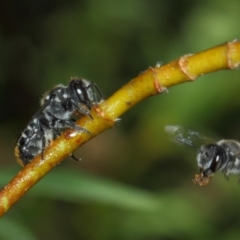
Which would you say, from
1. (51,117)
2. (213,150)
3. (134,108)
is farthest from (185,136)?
(134,108)

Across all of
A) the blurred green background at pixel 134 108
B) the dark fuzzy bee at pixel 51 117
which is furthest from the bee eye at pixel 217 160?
the blurred green background at pixel 134 108

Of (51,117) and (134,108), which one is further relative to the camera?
(134,108)

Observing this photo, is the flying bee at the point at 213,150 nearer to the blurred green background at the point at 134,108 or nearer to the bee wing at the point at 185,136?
the bee wing at the point at 185,136

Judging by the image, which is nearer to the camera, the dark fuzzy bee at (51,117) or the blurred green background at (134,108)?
the dark fuzzy bee at (51,117)

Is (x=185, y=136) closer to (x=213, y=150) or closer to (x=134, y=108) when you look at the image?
(x=213, y=150)

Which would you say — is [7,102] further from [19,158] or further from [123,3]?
[19,158]
